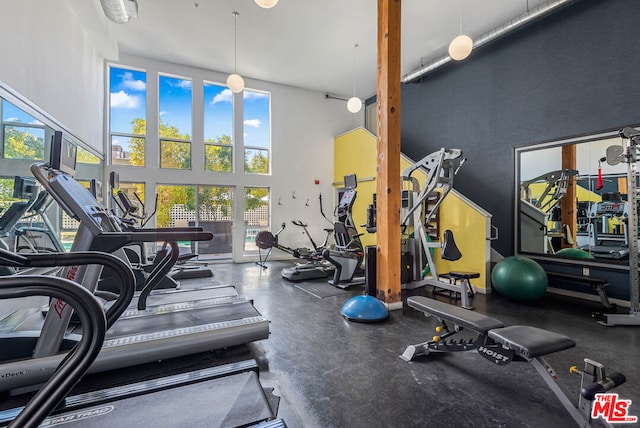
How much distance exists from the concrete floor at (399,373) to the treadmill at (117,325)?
0.57 ft

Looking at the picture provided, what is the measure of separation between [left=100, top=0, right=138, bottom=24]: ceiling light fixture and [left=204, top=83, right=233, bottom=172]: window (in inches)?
121

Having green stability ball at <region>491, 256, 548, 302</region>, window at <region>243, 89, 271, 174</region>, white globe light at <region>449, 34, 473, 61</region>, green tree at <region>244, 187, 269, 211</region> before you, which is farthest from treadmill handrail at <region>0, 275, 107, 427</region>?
window at <region>243, 89, 271, 174</region>

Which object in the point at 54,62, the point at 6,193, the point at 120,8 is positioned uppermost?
the point at 120,8

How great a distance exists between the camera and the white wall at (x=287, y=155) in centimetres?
683

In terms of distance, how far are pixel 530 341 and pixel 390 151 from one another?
8.63 feet

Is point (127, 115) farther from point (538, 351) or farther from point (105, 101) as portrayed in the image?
point (538, 351)

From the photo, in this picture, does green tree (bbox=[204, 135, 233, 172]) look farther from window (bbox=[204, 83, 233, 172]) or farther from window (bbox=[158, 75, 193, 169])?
window (bbox=[158, 75, 193, 169])

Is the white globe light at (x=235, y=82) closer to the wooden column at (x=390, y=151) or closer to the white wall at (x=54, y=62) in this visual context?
the white wall at (x=54, y=62)

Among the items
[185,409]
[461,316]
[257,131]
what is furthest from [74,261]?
[257,131]

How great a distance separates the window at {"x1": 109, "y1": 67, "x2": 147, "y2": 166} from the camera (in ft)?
21.7

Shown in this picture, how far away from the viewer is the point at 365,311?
3359 millimetres

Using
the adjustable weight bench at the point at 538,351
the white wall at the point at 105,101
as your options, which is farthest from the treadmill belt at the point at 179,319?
the white wall at the point at 105,101

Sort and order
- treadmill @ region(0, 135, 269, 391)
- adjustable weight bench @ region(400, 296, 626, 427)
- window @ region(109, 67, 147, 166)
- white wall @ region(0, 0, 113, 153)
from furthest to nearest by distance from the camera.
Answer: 1. window @ region(109, 67, 147, 166)
2. white wall @ region(0, 0, 113, 153)
3. treadmill @ region(0, 135, 269, 391)
4. adjustable weight bench @ region(400, 296, 626, 427)

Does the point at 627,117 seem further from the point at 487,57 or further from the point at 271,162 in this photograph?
the point at 271,162
